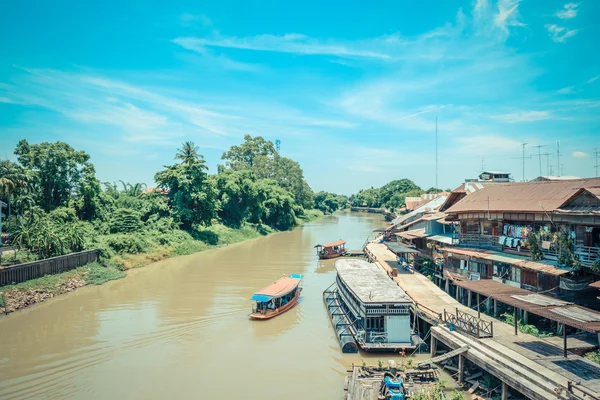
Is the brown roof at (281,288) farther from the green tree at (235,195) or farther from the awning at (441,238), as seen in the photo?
the green tree at (235,195)

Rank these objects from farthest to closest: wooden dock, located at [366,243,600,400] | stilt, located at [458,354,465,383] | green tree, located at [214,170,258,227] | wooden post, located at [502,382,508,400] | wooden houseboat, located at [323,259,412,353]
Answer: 1. green tree, located at [214,170,258,227]
2. wooden houseboat, located at [323,259,412,353]
3. stilt, located at [458,354,465,383]
4. wooden post, located at [502,382,508,400]
5. wooden dock, located at [366,243,600,400]

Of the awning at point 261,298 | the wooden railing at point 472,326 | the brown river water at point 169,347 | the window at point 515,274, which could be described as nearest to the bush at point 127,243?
the brown river water at point 169,347

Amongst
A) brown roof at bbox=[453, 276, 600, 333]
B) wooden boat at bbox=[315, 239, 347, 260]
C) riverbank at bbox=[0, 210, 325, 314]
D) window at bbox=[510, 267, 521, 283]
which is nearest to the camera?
brown roof at bbox=[453, 276, 600, 333]

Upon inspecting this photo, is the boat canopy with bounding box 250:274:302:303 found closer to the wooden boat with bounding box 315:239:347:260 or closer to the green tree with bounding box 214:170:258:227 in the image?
the wooden boat with bounding box 315:239:347:260

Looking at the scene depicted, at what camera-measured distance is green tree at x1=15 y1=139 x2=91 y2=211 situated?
38.8 m

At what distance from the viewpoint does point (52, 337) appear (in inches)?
778

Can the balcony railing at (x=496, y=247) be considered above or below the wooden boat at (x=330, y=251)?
above

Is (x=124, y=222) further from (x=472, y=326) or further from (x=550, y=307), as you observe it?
(x=550, y=307)

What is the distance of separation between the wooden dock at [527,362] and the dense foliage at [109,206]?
29040 mm

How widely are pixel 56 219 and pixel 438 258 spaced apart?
3567cm

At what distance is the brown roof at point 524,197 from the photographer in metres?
19.3

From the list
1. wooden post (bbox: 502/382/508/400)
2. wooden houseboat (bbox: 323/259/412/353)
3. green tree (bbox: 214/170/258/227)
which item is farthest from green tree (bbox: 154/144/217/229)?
wooden post (bbox: 502/382/508/400)

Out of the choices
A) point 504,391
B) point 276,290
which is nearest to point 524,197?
point 504,391

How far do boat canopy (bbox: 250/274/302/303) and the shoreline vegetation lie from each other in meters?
15.0
